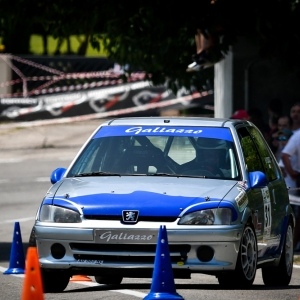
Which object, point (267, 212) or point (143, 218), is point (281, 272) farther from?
point (143, 218)

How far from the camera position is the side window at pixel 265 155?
10.1m

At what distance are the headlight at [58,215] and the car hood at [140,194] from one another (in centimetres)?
5

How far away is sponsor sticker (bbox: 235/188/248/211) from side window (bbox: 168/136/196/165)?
2.55 feet

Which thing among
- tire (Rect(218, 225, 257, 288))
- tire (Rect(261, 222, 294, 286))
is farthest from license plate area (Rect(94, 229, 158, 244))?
tire (Rect(261, 222, 294, 286))

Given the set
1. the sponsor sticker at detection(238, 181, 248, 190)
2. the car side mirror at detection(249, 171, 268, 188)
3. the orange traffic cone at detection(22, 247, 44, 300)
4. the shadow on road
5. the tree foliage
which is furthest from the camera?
the tree foliage

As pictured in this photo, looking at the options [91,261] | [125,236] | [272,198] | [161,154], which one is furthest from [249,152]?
[91,261]

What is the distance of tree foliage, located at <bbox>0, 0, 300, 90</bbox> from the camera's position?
14180 millimetres

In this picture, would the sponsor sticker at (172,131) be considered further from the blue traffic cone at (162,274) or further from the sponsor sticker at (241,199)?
the blue traffic cone at (162,274)

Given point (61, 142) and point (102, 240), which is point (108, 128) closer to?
point (102, 240)

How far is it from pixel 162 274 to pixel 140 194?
0.90 metres

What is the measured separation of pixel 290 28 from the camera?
47.1ft

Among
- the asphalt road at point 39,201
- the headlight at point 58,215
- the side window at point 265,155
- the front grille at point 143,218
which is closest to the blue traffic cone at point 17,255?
the asphalt road at point 39,201

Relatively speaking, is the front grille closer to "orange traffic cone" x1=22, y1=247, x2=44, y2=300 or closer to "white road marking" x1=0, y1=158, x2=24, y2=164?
"orange traffic cone" x1=22, y1=247, x2=44, y2=300

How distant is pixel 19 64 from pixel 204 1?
58.9 ft
